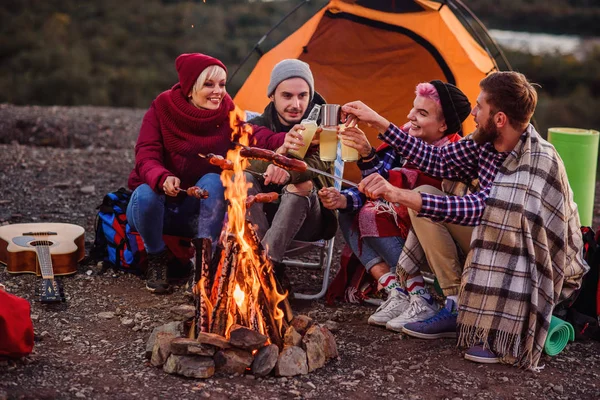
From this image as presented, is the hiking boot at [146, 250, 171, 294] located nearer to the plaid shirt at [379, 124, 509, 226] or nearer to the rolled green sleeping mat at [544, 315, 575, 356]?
the plaid shirt at [379, 124, 509, 226]

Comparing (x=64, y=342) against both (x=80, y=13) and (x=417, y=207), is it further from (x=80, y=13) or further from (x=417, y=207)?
(x=80, y=13)

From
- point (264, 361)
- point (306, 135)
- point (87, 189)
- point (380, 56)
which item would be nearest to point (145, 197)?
point (306, 135)

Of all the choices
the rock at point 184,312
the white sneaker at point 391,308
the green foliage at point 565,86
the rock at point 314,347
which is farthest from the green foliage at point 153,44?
the rock at point 184,312

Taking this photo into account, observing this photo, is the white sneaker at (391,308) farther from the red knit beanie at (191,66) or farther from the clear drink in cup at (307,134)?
the red knit beanie at (191,66)

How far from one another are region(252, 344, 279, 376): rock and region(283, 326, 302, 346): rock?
0.14 metres

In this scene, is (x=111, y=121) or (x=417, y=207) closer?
(x=417, y=207)

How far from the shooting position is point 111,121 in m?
8.98

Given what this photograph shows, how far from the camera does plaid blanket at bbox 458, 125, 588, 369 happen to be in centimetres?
322

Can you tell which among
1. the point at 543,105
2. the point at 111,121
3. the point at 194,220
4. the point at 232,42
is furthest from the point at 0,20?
the point at 194,220

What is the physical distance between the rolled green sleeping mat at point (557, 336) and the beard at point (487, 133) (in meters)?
0.92

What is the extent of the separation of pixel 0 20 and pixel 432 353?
56.3 ft

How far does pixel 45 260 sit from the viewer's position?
13.4 ft

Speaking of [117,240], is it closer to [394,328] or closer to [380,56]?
[394,328]

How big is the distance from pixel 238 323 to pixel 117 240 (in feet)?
4.70
